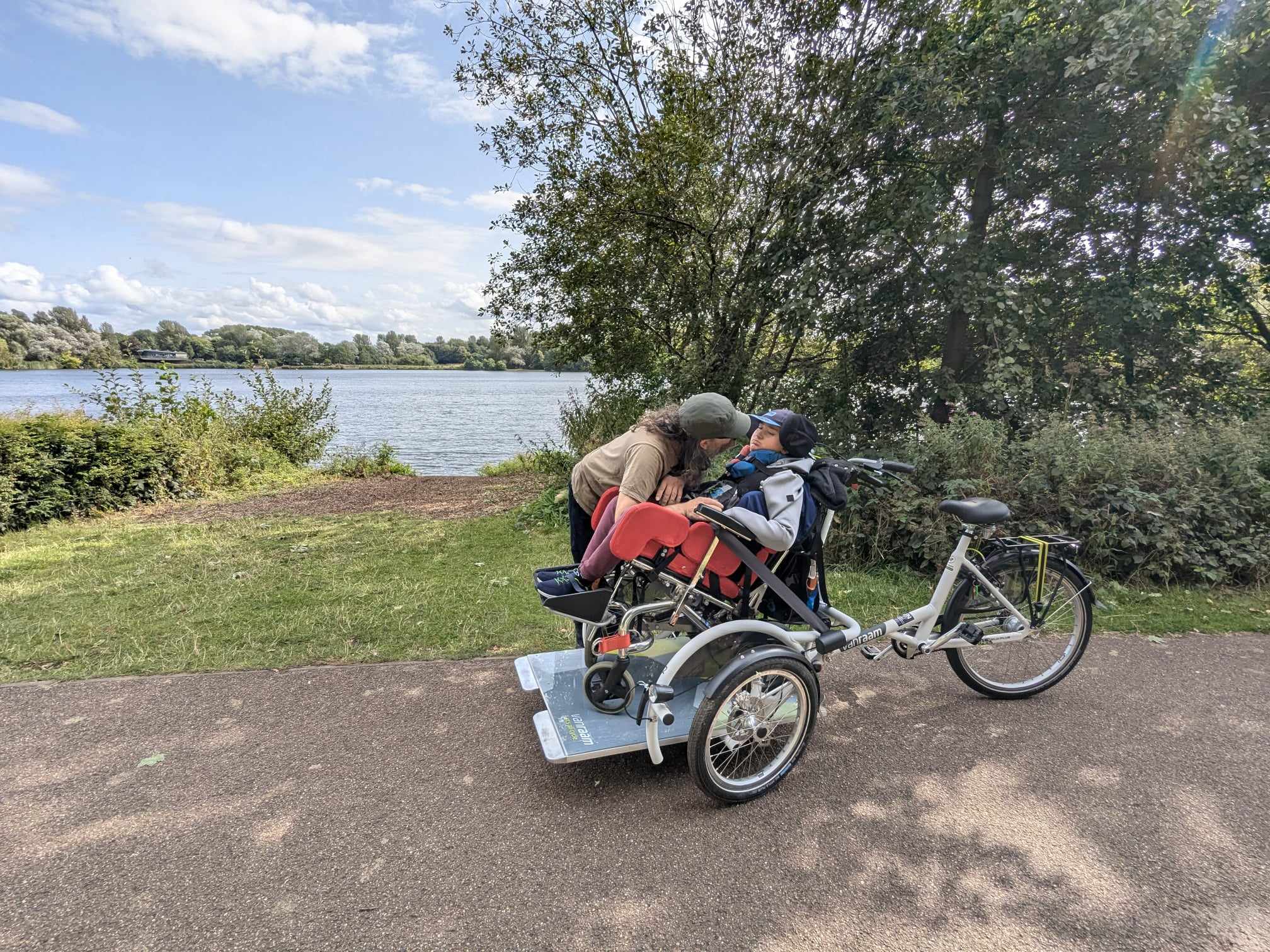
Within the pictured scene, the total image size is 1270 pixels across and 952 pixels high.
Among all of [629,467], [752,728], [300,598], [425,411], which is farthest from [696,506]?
[425,411]

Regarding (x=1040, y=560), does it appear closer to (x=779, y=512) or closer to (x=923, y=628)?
(x=923, y=628)

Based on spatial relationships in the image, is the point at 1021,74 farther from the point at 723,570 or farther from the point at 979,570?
the point at 723,570

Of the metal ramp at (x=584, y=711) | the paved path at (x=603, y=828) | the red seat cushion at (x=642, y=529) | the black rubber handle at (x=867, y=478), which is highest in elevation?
the black rubber handle at (x=867, y=478)

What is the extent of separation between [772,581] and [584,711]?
1028 millimetres

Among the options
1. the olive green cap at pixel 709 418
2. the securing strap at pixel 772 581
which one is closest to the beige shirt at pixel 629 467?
the olive green cap at pixel 709 418

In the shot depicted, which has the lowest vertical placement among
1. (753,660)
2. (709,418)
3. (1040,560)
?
(753,660)

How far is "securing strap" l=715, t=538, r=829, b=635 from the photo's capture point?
247 centimetres

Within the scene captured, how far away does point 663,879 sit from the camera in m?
2.08

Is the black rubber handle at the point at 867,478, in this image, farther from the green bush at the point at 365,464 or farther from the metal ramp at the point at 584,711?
the green bush at the point at 365,464

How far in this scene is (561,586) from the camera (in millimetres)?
2854

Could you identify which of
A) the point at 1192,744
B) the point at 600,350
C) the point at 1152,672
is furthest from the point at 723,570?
the point at 600,350

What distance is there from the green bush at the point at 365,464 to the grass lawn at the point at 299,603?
6.11 meters

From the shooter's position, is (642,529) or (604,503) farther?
(604,503)

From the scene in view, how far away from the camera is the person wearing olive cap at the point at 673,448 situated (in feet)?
8.59
